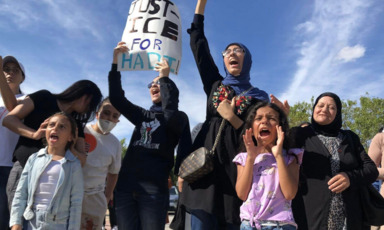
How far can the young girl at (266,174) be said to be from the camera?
93.9 inches

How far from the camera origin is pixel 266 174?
8.39 ft

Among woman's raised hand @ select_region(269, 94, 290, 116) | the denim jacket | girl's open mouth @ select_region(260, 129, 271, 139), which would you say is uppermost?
woman's raised hand @ select_region(269, 94, 290, 116)

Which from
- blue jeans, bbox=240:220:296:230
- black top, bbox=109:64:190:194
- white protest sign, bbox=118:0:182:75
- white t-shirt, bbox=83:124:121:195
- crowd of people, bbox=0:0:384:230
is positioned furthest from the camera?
white t-shirt, bbox=83:124:121:195

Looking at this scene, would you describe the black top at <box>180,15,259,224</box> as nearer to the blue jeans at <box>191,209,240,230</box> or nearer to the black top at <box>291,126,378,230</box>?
the blue jeans at <box>191,209,240,230</box>

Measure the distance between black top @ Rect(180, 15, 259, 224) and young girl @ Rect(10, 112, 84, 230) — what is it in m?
1.09

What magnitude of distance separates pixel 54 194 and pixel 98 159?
115 centimetres

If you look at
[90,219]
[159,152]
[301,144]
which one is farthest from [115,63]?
[301,144]

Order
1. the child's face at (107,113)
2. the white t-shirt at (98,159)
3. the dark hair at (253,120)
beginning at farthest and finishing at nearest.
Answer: the child's face at (107,113) → the white t-shirt at (98,159) → the dark hair at (253,120)

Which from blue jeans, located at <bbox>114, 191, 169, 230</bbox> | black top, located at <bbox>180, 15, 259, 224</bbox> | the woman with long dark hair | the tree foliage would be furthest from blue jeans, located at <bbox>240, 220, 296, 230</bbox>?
the tree foliage

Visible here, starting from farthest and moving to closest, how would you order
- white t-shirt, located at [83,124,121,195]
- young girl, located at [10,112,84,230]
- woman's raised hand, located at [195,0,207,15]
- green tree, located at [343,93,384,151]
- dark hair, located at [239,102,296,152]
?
green tree, located at [343,93,384,151] → white t-shirt, located at [83,124,121,195] → woman's raised hand, located at [195,0,207,15] → young girl, located at [10,112,84,230] → dark hair, located at [239,102,296,152]

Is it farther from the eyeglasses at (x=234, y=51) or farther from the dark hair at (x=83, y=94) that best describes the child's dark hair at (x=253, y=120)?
the dark hair at (x=83, y=94)

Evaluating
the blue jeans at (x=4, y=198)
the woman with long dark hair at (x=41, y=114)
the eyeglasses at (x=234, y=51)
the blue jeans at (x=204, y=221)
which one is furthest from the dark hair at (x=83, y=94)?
the blue jeans at (x=204, y=221)

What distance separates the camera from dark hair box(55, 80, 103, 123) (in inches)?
138

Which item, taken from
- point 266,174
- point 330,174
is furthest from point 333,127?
point 266,174
